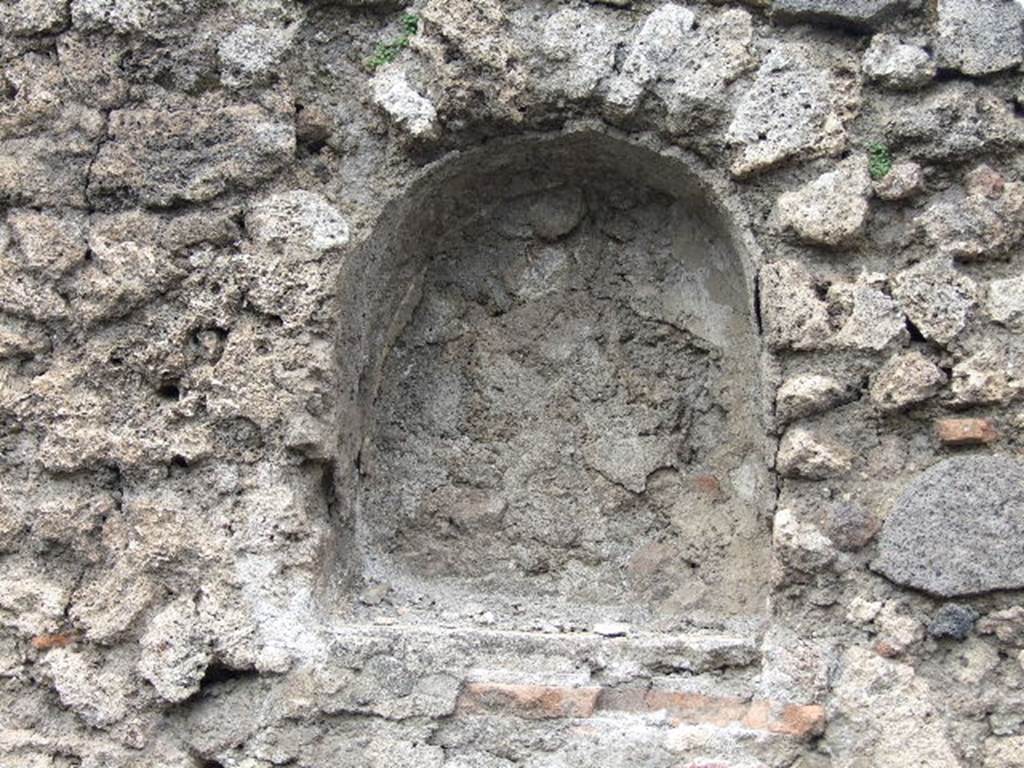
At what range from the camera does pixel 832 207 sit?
8.52 ft

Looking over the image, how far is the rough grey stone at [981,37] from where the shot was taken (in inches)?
102

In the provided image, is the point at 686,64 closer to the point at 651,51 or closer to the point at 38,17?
the point at 651,51

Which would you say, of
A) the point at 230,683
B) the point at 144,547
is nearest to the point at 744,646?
the point at 230,683

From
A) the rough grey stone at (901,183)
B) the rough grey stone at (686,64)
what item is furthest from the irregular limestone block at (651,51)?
the rough grey stone at (901,183)

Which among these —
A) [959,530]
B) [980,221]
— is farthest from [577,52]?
[959,530]

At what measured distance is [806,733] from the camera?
248cm

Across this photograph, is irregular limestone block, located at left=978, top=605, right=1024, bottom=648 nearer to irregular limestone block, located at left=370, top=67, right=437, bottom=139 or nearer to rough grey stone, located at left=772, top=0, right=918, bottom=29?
rough grey stone, located at left=772, top=0, right=918, bottom=29

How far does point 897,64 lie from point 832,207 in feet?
1.03

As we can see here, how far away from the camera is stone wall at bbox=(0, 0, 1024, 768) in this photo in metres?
2.52

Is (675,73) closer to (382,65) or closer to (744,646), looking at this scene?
(382,65)

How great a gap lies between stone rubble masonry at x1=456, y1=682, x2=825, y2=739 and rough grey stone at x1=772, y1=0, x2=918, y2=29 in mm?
1351

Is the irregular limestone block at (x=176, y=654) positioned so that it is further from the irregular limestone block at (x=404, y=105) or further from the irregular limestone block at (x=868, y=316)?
the irregular limestone block at (x=868, y=316)

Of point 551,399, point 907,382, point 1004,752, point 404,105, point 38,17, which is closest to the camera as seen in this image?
point 1004,752

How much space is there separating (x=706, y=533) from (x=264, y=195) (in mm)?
1174
